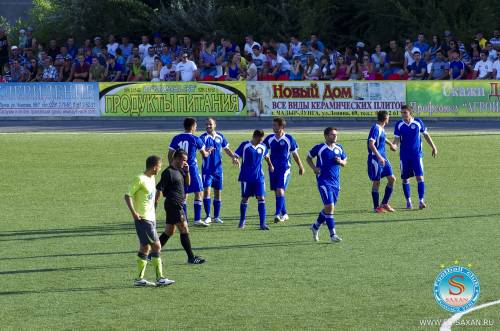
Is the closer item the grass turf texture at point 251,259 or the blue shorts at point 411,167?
the grass turf texture at point 251,259

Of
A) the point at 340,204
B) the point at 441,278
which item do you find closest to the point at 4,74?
the point at 340,204

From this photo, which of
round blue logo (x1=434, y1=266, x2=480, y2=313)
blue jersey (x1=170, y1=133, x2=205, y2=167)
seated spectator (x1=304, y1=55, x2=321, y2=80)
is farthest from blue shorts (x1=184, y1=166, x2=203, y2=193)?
seated spectator (x1=304, y1=55, x2=321, y2=80)

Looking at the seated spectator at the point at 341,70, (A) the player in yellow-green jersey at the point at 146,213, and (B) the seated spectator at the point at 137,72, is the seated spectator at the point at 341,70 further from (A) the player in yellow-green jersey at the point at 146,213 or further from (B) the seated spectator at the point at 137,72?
(A) the player in yellow-green jersey at the point at 146,213

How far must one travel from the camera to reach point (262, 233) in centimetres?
1723

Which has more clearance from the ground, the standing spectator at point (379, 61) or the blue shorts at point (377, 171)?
the standing spectator at point (379, 61)

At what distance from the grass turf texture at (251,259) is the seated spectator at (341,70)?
13.4 metres

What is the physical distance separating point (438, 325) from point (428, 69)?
27375mm

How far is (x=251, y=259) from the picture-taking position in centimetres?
1487

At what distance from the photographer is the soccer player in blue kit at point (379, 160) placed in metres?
19.3

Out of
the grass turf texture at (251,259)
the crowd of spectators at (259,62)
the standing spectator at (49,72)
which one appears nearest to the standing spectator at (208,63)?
the crowd of spectators at (259,62)

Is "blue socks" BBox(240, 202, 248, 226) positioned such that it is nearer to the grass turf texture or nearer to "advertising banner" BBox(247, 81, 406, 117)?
the grass turf texture

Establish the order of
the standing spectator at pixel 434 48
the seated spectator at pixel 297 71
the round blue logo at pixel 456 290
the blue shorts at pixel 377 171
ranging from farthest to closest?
the seated spectator at pixel 297 71 < the standing spectator at pixel 434 48 < the blue shorts at pixel 377 171 < the round blue logo at pixel 456 290

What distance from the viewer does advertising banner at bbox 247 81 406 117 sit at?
3672cm

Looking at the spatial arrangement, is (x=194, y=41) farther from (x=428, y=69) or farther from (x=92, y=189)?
(x=92, y=189)
